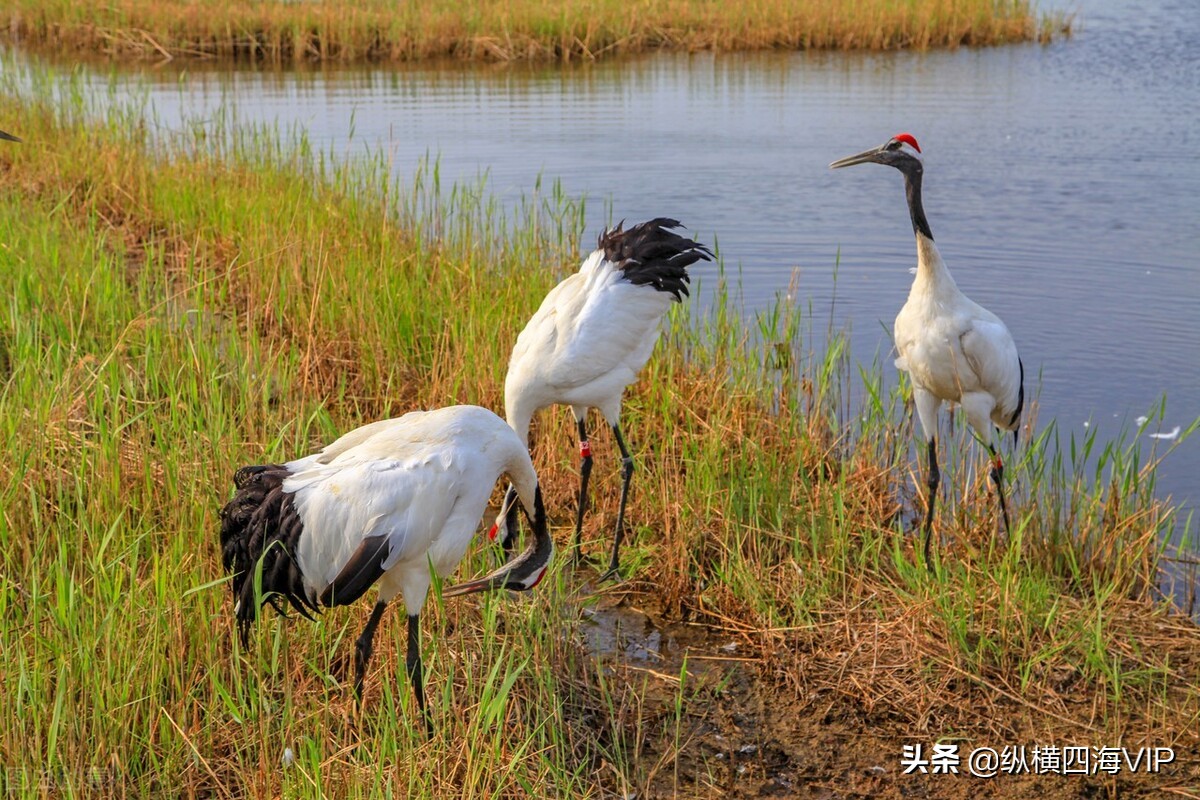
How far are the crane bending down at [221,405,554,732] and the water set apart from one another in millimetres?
3238

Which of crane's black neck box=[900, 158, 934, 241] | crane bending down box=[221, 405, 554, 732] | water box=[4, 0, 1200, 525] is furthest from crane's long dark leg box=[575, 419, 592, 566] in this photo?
water box=[4, 0, 1200, 525]

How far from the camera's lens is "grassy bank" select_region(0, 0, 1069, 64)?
1683cm

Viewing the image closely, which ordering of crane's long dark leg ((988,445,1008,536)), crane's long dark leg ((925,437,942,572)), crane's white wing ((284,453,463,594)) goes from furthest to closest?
1. crane's long dark leg ((988,445,1008,536))
2. crane's long dark leg ((925,437,942,572))
3. crane's white wing ((284,453,463,594))

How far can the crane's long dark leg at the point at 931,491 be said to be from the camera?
437 centimetres

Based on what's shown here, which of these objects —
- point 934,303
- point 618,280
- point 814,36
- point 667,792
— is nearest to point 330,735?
point 667,792

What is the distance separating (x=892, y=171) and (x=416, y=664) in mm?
8466

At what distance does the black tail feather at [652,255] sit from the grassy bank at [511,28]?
41.9ft

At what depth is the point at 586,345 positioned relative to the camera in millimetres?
4633

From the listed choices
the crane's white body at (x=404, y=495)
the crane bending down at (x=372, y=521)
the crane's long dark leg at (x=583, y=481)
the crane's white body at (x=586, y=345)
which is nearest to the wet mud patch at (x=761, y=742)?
the crane bending down at (x=372, y=521)

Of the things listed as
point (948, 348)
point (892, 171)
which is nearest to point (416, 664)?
point (948, 348)

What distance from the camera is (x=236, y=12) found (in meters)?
18.2

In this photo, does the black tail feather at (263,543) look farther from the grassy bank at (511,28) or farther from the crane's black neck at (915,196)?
the grassy bank at (511,28)

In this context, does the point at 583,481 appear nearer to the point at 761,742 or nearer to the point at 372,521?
the point at 761,742

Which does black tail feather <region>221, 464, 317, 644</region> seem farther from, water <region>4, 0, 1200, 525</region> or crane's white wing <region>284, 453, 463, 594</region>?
water <region>4, 0, 1200, 525</region>
